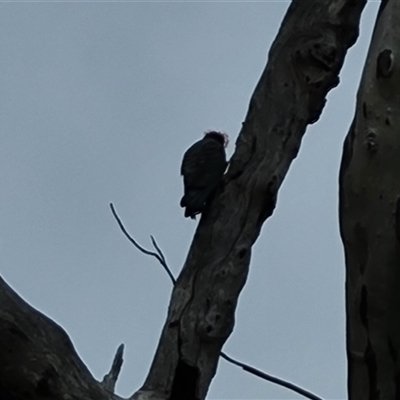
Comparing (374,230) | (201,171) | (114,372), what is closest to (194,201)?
(201,171)

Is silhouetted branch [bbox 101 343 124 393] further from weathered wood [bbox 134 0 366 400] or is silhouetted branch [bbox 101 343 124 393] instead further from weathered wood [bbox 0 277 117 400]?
weathered wood [bbox 0 277 117 400]

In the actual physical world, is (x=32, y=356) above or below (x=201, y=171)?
below

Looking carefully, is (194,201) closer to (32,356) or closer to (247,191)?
(247,191)

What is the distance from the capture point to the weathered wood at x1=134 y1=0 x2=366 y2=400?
11.1 ft

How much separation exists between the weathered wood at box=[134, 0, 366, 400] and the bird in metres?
0.14

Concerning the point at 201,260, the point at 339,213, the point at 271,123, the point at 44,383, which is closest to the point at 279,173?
the point at 271,123

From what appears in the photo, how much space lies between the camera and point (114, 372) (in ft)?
13.5

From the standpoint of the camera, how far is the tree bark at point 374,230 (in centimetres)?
289

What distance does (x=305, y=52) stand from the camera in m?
3.88

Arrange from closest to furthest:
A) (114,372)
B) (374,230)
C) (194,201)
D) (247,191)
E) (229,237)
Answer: (374,230) → (229,237) → (247,191) → (194,201) → (114,372)

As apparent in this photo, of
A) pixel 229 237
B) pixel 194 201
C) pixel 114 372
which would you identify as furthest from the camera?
pixel 114 372

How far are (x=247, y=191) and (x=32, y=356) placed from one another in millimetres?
1237

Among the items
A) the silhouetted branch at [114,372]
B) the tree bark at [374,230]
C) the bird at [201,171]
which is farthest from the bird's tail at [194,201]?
the tree bark at [374,230]

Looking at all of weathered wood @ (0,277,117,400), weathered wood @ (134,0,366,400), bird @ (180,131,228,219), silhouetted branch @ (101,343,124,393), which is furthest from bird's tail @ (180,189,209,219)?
weathered wood @ (0,277,117,400)
